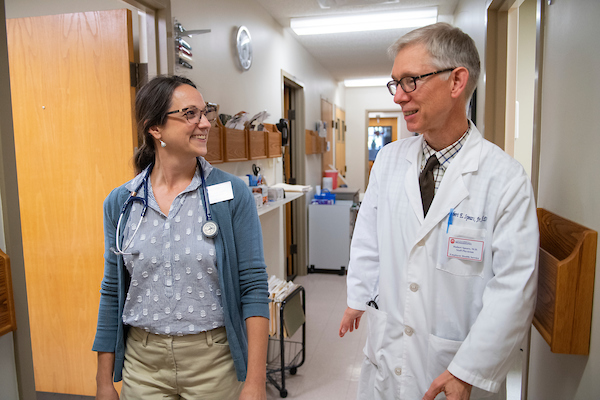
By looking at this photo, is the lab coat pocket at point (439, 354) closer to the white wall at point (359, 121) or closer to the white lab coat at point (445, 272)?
the white lab coat at point (445, 272)

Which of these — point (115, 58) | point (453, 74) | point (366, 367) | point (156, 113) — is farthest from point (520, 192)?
point (115, 58)

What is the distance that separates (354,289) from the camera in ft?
4.76

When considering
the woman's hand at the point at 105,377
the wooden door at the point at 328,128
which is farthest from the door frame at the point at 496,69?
the wooden door at the point at 328,128

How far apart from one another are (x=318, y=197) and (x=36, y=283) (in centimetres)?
353

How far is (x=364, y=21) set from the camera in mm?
4078

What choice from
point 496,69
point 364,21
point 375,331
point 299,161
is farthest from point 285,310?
point 364,21

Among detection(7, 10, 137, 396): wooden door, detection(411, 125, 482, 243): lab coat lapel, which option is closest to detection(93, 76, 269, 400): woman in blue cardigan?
detection(411, 125, 482, 243): lab coat lapel

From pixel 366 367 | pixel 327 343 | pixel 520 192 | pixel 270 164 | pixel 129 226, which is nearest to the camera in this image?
pixel 520 192

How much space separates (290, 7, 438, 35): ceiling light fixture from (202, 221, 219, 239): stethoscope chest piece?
3.29 metres

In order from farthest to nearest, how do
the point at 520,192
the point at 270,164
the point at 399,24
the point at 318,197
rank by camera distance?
the point at 318,197, the point at 399,24, the point at 270,164, the point at 520,192

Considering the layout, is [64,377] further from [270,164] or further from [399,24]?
[399,24]

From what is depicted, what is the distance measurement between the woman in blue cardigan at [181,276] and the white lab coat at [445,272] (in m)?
0.38

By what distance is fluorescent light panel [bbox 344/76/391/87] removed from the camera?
807 centimetres

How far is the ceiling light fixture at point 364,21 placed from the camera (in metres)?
3.93
